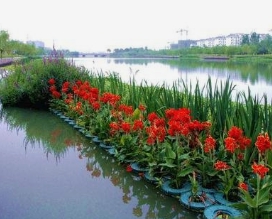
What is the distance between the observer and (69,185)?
3.54 m

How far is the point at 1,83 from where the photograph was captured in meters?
9.34

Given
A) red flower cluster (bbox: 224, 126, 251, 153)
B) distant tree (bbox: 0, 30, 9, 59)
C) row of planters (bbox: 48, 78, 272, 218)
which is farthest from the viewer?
distant tree (bbox: 0, 30, 9, 59)

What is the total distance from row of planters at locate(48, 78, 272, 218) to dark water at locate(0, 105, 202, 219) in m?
0.17

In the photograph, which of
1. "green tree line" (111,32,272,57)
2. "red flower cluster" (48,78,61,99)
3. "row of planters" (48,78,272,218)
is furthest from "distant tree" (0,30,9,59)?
"green tree line" (111,32,272,57)

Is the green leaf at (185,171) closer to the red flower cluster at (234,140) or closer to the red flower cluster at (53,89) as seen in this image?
Answer: the red flower cluster at (234,140)

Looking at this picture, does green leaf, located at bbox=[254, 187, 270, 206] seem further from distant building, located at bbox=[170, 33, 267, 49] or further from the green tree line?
distant building, located at bbox=[170, 33, 267, 49]

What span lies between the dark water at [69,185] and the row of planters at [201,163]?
17 centimetres

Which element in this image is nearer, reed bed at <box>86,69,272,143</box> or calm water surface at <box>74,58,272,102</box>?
reed bed at <box>86,69,272,143</box>

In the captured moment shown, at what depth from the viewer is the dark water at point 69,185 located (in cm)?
294

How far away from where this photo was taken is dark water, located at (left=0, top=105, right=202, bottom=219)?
2936mm

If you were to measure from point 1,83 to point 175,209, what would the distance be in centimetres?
780

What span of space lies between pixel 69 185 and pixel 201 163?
4.70ft

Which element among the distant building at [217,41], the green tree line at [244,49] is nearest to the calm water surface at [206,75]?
the green tree line at [244,49]

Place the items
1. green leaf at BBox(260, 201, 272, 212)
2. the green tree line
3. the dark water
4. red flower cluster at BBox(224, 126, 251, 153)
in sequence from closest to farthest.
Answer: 1. green leaf at BBox(260, 201, 272, 212)
2. red flower cluster at BBox(224, 126, 251, 153)
3. the dark water
4. the green tree line
